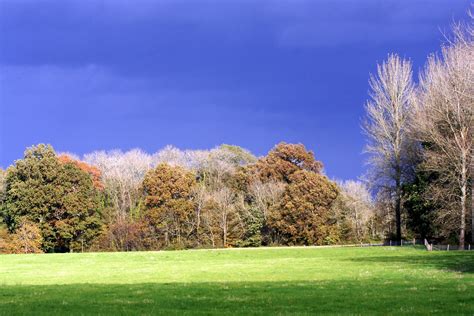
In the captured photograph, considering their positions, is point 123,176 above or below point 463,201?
above

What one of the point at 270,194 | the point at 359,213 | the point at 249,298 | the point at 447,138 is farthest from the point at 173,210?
the point at 249,298

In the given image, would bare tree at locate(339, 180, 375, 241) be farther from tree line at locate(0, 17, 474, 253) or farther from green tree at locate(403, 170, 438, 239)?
green tree at locate(403, 170, 438, 239)

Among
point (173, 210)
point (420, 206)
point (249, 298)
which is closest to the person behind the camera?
point (249, 298)

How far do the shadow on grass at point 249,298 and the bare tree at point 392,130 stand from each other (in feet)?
129

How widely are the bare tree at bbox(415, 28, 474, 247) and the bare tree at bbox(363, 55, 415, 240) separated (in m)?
6.47

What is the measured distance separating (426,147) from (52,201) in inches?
1677

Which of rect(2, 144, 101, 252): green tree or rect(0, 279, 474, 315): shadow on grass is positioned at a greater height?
rect(2, 144, 101, 252): green tree

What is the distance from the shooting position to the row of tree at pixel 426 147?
155 ft

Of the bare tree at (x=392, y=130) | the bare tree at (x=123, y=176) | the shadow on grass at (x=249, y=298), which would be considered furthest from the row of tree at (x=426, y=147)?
the bare tree at (x=123, y=176)

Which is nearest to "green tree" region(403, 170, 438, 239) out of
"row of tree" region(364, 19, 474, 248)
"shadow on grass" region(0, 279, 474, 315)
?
"row of tree" region(364, 19, 474, 248)

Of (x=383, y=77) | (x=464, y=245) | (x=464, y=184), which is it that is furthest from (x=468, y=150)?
(x=383, y=77)

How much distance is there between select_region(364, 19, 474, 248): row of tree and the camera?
47375 mm

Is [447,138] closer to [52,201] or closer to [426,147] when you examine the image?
[426,147]

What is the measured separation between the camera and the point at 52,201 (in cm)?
6769
